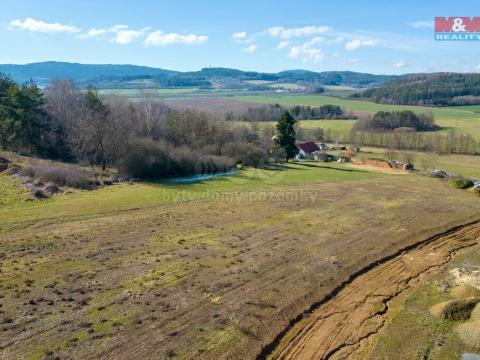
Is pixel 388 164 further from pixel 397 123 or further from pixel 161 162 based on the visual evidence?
pixel 397 123

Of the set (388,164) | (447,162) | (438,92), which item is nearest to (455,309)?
(388,164)

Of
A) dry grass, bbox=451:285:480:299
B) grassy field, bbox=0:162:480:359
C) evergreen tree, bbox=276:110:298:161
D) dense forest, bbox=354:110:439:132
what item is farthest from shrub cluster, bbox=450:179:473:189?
dense forest, bbox=354:110:439:132

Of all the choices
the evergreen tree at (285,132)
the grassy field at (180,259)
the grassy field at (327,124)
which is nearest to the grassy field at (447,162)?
the evergreen tree at (285,132)

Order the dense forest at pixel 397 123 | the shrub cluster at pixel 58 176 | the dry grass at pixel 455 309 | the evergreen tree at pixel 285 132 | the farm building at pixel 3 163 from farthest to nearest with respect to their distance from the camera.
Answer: the dense forest at pixel 397 123
the evergreen tree at pixel 285 132
the farm building at pixel 3 163
the shrub cluster at pixel 58 176
the dry grass at pixel 455 309

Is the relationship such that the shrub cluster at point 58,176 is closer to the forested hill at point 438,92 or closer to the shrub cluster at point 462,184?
the shrub cluster at point 462,184

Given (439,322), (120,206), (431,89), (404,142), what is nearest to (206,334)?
(439,322)

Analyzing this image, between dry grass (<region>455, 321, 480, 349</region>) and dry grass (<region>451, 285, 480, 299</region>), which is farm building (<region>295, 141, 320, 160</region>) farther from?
dry grass (<region>455, 321, 480, 349</region>)

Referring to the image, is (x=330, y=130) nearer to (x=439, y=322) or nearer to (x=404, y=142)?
(x=404, y=142)
